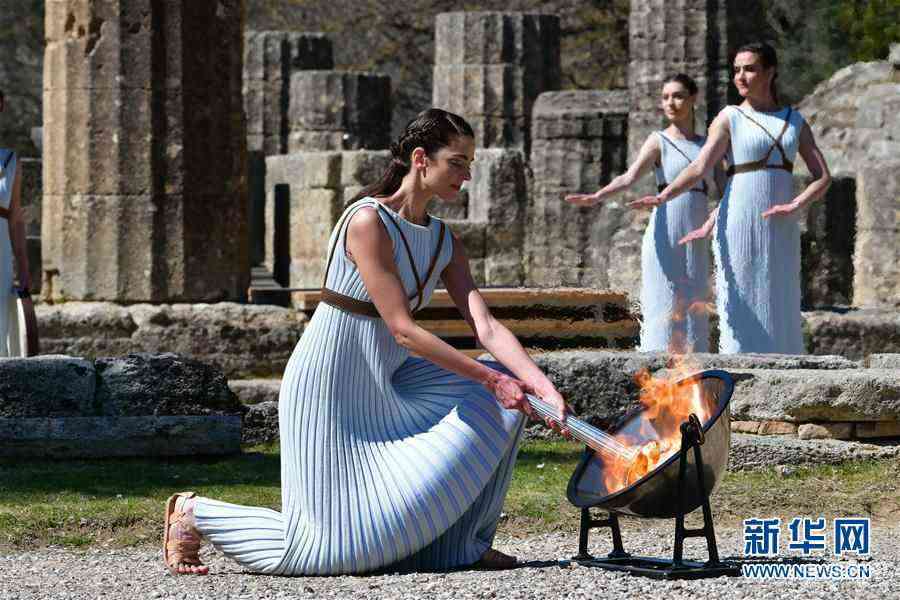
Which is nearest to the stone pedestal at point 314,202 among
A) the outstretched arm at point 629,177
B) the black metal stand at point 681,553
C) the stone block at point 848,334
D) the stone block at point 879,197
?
the stone block at point 879,197

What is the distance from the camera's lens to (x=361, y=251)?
20.1 ft

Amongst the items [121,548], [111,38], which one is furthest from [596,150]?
[121,548]

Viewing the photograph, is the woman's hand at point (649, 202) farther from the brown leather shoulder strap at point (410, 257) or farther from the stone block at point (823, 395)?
the brown leather shoulder strap at point (410, 257)

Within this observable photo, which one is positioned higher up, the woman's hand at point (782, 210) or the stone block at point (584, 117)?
the stone block at point (584, 117)

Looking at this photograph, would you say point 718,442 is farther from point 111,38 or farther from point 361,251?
point 111,38

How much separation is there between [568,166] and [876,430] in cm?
1113

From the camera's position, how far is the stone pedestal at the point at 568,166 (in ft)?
62.0

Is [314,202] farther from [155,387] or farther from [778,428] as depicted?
[778,428]

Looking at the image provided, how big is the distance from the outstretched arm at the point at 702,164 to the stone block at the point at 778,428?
1.53 metres

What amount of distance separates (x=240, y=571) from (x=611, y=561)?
1181 mm

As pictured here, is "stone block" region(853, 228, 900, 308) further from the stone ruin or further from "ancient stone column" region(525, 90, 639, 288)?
"ancient stone column" region(525, 90, 639, 288)

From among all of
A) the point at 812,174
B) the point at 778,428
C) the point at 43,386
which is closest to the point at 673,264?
the point at 812,174

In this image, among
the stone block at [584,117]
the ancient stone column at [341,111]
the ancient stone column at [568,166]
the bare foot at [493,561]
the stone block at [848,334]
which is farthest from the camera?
the ancient stone column at [341,111]

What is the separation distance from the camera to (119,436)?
8898mm
